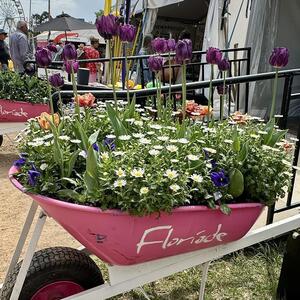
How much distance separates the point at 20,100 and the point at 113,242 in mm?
3870

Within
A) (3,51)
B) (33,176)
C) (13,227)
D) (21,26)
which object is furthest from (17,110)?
(3,51)

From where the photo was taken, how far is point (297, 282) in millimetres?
2234

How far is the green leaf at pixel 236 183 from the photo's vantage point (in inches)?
66.2

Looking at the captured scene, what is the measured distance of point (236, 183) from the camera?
1.69m

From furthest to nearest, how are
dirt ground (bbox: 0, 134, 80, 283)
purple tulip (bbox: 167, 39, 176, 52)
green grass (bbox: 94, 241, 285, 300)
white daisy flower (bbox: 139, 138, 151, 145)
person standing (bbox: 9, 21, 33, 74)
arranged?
person standing (bbox: 9, 21, 33, 74)
dirt ground (bbox: 0, 134, 80, 283)
green grass (bbox: 94, 241, 285, 300)
purple tulip (bbox: 167, 39, 176, 52)
white daisy flower (bbox: 139, 138, 151, 145)

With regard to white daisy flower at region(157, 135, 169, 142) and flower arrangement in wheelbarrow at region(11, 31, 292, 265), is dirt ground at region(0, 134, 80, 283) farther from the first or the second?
white daisy flower at region(157, 135, 169, 142)

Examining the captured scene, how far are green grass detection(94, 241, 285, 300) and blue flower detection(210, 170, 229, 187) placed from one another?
3.49 ft

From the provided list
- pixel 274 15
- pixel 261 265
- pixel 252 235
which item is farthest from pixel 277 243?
pixel 274 15

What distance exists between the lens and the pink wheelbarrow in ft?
4.92

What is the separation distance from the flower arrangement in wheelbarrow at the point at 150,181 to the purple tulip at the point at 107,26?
0.27 meters

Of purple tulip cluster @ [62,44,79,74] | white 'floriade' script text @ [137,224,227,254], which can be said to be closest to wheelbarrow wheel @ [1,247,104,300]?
white 'floriade' script text @ [137,224,227,254]

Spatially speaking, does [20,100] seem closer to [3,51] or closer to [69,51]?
[69,51]

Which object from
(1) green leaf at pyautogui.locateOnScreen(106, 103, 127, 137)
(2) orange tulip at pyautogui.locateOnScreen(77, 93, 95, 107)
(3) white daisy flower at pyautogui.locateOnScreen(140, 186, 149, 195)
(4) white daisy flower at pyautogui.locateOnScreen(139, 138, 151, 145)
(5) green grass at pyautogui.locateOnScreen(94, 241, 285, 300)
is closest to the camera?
(3) white daisy flower at pyautogui.locateOnScreen(140, 186, 149, 195)

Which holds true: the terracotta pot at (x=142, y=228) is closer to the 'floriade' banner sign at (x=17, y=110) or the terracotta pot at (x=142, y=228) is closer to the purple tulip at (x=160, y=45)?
the purple tulip at (x=160, y=45)
